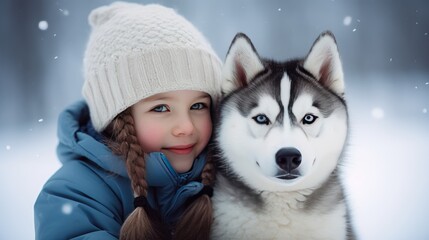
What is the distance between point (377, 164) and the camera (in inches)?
98.7

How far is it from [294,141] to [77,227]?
22.2 inches

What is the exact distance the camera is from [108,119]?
4.78 ft

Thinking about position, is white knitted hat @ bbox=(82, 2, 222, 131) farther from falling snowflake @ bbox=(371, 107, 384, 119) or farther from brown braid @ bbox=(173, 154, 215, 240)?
falling snowflake @ bbox=(371, 107, 384, 119)

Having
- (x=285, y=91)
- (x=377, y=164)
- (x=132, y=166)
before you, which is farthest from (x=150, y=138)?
(x=377, y=164)

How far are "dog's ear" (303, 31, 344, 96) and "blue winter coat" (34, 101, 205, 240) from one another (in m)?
0.40

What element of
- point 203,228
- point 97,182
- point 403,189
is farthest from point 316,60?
point 403,189

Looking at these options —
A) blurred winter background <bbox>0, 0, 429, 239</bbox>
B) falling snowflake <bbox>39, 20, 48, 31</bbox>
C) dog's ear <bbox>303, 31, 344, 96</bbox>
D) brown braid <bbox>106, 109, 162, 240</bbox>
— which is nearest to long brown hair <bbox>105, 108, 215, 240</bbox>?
brown braid <bbox>106, 109, 162, 240</bbox>

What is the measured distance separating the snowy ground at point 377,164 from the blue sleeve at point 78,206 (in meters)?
0.96

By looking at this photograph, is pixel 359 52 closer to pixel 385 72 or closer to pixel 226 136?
pixel 385 72

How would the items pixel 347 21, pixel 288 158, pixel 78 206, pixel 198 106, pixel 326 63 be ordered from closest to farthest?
1. pixel 288 158
2. pixel 78 206
3. pixel 326 63
4. pixel 198 106
5. pixel 347 21

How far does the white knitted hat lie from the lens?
141cm

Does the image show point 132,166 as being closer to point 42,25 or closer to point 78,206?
point 78,206

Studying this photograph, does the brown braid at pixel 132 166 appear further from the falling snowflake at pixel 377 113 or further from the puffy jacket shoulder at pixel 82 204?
the falling snowflake at pixel 377 113

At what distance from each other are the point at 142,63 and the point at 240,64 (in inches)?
10.5
